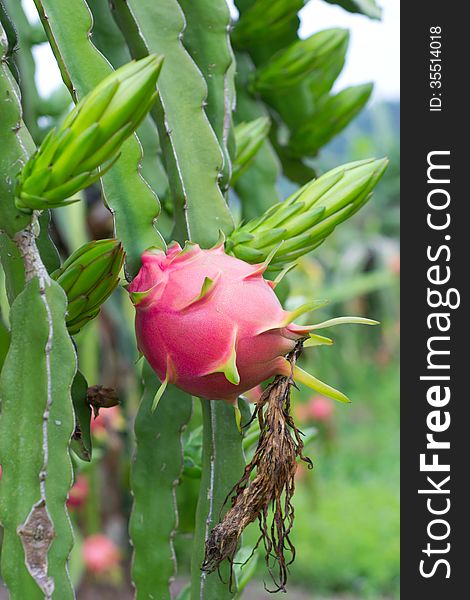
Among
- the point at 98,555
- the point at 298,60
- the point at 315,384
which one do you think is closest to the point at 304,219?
the point at 315,384

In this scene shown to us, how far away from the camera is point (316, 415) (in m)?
2.90


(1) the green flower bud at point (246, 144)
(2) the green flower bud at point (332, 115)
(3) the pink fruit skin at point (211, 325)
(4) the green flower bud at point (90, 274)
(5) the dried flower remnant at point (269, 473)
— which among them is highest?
(2) the green flower bud at point (332, 115)

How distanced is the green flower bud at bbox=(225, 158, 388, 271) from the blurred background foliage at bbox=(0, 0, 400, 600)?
0.10 m

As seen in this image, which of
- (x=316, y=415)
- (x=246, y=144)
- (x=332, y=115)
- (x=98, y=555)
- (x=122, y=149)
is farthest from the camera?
(x=316, y=415)

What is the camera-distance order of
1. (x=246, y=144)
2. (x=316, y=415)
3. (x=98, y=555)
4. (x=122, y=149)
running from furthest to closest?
(x=316, y=415) < (x=98, y=555) < (x=246, y=144) < (x=122, y=149)

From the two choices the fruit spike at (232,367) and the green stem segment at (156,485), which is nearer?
the fruit spike at (232,367)

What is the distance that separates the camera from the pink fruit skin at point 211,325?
460 mm

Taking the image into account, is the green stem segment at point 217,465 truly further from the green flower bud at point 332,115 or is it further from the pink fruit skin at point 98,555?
the pink fruit skin at point 98,555

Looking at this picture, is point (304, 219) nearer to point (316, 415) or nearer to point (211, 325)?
point (211, 325)

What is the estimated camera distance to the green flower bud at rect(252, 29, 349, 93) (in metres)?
0.79

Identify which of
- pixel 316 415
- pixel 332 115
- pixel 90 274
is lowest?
pixel 90 274

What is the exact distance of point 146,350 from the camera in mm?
490

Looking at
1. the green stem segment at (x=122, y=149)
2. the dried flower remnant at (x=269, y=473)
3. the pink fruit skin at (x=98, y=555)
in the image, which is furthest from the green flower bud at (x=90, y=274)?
the pink fruit skin at (x=98, y=555)

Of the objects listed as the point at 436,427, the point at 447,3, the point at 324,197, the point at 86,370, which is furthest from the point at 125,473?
the point at 324,197
